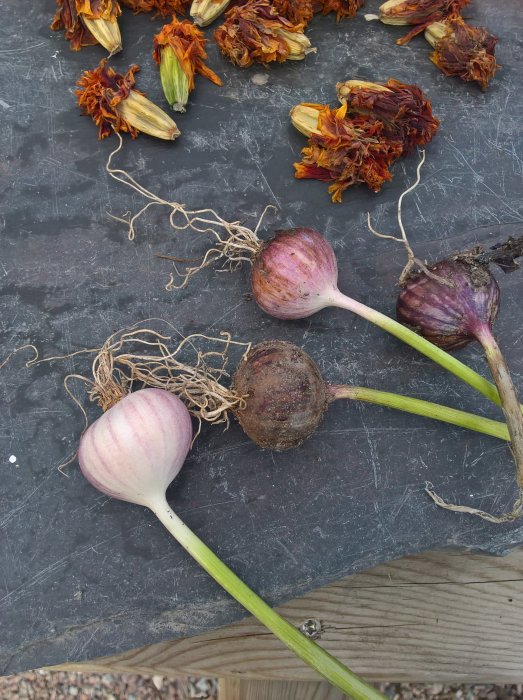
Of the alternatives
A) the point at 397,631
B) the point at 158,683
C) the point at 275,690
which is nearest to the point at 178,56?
the point at 397,631

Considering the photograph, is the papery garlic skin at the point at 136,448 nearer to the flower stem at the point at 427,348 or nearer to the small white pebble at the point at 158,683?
the flower stem at the point at 427,348

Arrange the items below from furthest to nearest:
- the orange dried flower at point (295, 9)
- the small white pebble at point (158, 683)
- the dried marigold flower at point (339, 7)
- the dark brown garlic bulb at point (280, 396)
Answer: the small white pebble at point (158, 683)
the dried marigold flower at point (339, 7)
the orange dried flower at point (295, 9)
the dark brown garlic bulb at point (280, 396)

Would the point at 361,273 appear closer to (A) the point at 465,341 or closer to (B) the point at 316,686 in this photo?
(A) the point at 465,341

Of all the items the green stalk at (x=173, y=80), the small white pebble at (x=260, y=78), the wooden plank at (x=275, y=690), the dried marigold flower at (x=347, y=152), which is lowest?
the wooden plank at (x=275, y=690)

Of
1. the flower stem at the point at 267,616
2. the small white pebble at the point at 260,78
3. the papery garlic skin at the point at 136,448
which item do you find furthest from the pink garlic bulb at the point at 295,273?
the small white pebble at the point at 260,78

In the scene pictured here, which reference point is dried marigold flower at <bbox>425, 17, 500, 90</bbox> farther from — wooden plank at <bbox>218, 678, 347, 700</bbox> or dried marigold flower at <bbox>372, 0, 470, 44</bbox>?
wooden plank at <bbox>218, 678, 347, 700</bbox>

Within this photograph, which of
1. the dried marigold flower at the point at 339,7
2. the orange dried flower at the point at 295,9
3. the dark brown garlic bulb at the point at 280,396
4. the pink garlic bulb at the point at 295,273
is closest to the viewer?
the dark brown garlic bulb at the point at 280,396

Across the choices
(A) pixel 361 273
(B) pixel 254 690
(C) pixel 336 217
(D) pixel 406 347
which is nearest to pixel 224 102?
(C) pixel 336 217
